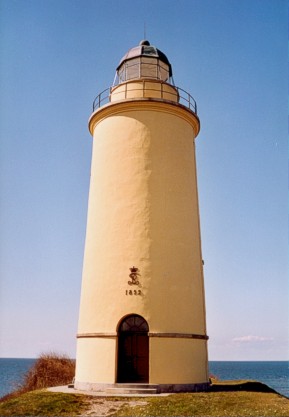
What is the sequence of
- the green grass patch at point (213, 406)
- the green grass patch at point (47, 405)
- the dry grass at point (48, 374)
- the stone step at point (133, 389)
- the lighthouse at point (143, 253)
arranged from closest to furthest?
the green grass patch at point (213, 406) < the green grass patch at point (47, 405) < the stone step at point (133, 389) < the lighthouse at point (143, 253) < the dry grass at point (48, 374)

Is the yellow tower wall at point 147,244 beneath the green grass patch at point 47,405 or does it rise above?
above

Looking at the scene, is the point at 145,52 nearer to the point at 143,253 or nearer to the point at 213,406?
the point at 143,253

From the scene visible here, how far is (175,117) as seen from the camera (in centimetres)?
1809

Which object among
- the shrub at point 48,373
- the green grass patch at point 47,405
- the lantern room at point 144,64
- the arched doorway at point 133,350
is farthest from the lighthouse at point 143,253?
the shrub at point 48,373

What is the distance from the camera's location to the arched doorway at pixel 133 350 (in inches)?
605

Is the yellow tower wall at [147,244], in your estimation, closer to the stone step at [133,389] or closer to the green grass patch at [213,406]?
the stone step at [133,389]

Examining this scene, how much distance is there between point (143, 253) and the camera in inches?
631

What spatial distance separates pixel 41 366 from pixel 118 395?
12321 millimetres

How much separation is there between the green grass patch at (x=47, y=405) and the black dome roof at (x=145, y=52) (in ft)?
47.5

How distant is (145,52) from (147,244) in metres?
9.32

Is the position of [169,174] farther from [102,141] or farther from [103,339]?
[103,339]

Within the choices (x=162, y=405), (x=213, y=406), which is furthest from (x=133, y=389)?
(x=213, y=406)

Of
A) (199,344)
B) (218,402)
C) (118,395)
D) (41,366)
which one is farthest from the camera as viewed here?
(41,366)

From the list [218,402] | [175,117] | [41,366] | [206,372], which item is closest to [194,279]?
[206,372]
